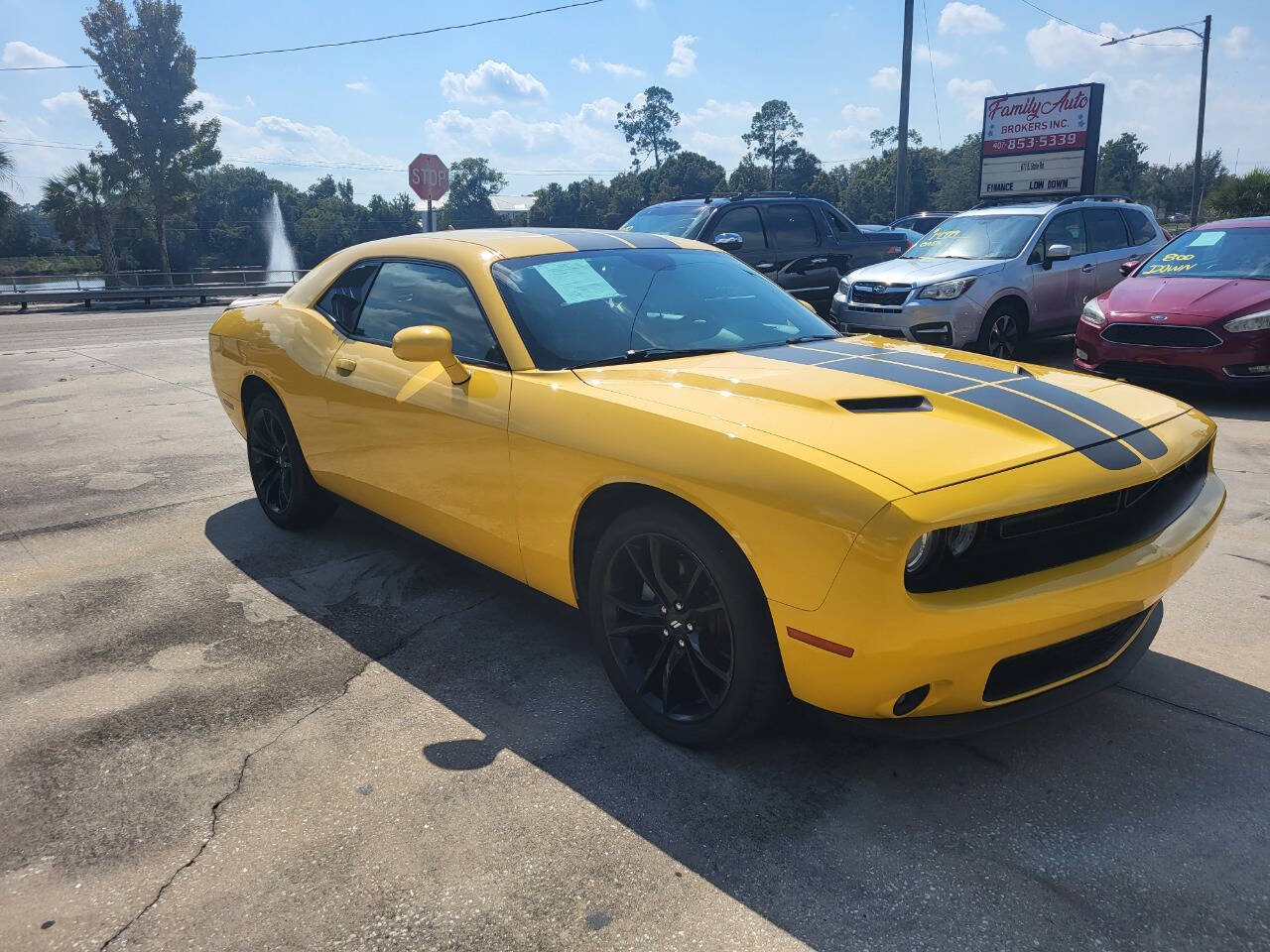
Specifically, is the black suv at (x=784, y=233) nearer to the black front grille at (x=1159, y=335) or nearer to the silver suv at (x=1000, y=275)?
the silver suv at (x=1000, y=275)

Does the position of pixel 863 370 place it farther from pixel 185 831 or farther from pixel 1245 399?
pixel 1245 399

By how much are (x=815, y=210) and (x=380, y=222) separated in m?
77.6

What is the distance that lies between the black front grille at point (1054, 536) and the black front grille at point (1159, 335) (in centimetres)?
540

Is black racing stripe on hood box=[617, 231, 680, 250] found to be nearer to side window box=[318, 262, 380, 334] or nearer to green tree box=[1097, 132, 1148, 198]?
side window box=[318, 262, 380, 334]

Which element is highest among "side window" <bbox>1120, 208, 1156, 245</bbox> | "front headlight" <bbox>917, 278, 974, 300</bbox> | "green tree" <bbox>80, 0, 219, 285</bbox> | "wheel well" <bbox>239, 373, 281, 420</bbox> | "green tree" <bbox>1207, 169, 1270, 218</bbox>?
"green tree" <bbox>80, 0, 219, 285</bbox>

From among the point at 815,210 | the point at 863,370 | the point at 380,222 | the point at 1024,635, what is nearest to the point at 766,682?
the point at 1024,635

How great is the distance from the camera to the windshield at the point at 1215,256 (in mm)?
7879

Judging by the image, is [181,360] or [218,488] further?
[181,360]

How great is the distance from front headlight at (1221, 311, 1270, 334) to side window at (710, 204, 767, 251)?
467 cm

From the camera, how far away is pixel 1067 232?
991 centimetres

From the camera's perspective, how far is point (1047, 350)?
11.2 metres

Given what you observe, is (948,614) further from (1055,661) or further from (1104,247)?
(1104,247)

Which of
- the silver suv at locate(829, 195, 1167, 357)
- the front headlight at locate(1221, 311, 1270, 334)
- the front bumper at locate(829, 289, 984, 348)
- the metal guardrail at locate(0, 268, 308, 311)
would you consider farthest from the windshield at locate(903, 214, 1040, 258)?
the metal guardrail at locate(0, 268, 308, 311)

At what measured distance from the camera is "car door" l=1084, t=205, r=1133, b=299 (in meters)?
10.1
